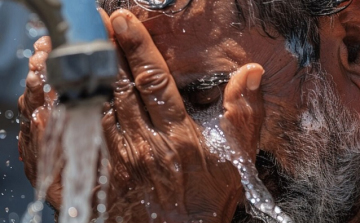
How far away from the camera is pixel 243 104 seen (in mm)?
1689

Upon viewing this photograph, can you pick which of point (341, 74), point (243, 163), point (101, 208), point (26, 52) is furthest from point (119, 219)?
point (26, 52)

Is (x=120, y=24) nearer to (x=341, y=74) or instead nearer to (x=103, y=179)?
(x=103, y=179)

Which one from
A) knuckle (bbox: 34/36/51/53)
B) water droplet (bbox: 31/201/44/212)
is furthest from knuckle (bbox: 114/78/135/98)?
water droplet (bbox: 31/201/44/212)

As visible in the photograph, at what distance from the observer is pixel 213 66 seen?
1.77 metres

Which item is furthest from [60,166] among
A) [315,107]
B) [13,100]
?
[13,100]

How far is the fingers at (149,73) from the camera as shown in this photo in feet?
5.53

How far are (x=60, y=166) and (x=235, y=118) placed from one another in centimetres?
46

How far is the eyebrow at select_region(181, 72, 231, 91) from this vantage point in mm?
1773

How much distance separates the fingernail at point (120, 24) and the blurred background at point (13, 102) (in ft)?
Result: 3.12

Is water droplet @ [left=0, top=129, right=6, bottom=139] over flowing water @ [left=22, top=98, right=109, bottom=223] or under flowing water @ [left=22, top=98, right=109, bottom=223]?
under

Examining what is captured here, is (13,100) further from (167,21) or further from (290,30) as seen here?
(290,30)

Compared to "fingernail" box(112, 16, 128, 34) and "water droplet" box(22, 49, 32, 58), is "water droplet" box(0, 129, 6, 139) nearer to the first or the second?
"water droplet" box(22, 49, 32, 58)

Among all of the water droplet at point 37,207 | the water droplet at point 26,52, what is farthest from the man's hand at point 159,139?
the water droplet at point 26,52

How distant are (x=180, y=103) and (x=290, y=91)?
0.31 m
